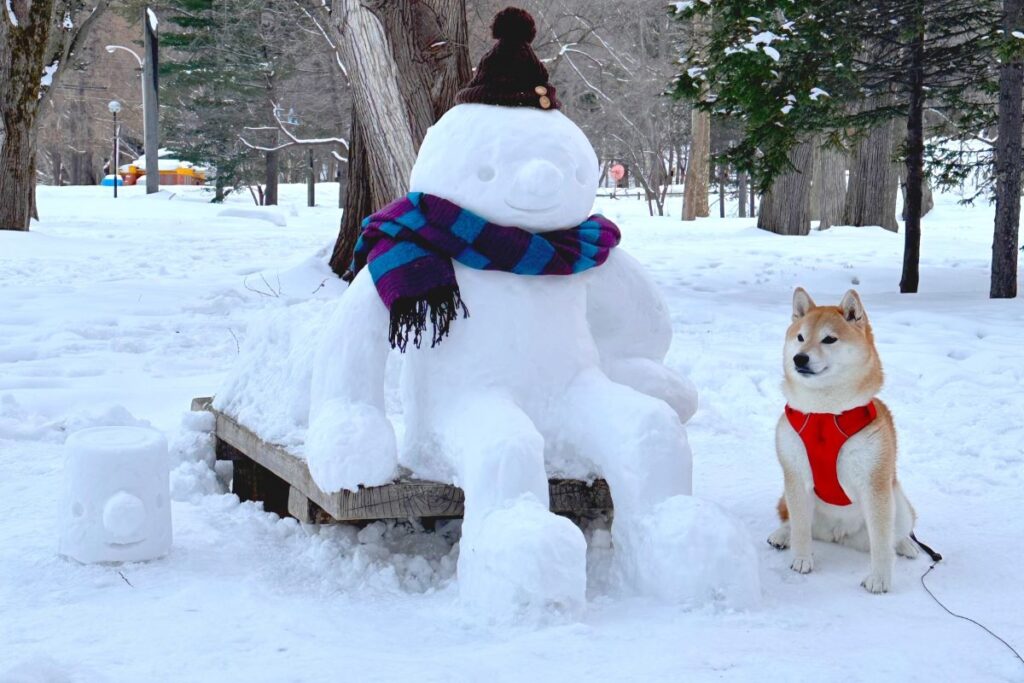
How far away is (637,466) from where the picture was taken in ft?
10.6

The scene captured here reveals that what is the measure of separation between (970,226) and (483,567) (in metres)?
21.6

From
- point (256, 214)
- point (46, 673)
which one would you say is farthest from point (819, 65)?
point (256, 214)

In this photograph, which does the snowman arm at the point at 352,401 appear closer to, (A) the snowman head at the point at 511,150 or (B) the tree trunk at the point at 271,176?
(A) the snowman head at the point at 511,150

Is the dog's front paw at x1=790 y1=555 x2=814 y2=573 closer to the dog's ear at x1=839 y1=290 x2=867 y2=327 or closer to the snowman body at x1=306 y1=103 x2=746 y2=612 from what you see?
the snowman body at x1=306 y1=103 x2=746 y2=612

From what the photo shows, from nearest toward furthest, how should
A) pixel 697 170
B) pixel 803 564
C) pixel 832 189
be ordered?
pixel 803 564
pixel 832 189
pixel 697 170

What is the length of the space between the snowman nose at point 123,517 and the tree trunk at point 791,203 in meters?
14.3

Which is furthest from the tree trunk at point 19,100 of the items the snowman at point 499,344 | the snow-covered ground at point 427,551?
the snowman at point 499,344

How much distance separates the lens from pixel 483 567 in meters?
2.93

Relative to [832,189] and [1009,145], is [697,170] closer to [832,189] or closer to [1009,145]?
[832,189]

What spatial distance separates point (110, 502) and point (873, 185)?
15.6 m

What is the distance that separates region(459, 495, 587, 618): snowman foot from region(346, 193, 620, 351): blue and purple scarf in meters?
0.76

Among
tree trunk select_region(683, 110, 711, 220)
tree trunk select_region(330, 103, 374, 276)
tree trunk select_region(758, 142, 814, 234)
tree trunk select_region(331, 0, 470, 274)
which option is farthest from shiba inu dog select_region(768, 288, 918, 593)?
tree trunk select_region(683, 110, 711, 220)

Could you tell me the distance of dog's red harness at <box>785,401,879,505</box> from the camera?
338 cm

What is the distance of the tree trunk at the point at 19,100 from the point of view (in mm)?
11859
